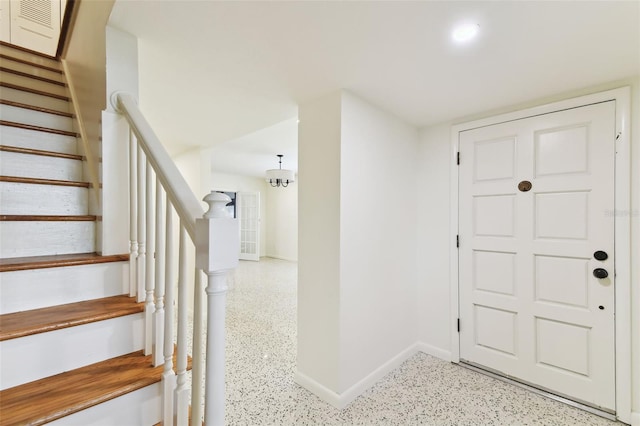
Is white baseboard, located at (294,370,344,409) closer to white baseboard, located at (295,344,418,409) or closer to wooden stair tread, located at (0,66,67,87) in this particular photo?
white baseboard, located at (295,344,418,409)

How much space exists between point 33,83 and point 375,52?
2.58 meters

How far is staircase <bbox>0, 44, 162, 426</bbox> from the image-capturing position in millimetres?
934

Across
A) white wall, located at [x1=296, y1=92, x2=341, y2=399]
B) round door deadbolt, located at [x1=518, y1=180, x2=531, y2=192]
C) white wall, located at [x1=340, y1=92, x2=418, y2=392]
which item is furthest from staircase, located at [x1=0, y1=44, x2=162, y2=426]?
round door deadbolt, located at [x1=518, y1=180, x2=531, y2=192]

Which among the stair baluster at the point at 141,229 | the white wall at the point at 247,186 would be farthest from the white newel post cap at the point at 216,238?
the white wall at the point at 247,186

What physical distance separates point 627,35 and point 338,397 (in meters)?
2.65

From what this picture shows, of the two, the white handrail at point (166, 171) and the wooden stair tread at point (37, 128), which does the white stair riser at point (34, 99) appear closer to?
the wooden stair tread at point (37, 128)

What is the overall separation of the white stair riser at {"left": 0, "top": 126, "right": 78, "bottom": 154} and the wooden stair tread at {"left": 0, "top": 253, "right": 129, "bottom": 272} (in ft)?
2.89

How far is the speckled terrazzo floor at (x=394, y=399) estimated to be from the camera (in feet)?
6.15

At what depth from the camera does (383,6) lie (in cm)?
123

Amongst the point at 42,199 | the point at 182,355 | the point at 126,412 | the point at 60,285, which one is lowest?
the point at 126,412

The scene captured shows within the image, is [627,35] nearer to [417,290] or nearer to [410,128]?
[410,128]

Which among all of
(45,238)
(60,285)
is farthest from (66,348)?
(45,238)

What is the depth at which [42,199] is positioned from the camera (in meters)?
1.52

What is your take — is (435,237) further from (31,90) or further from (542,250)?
(31,90)
